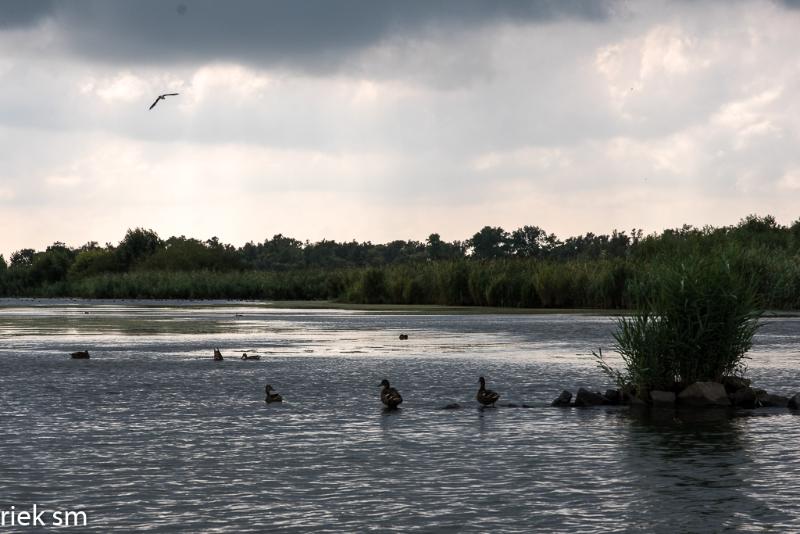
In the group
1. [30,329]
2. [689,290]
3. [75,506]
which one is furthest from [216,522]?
[30,329]

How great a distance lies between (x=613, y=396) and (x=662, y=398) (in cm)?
96

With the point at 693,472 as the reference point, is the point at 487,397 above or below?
above

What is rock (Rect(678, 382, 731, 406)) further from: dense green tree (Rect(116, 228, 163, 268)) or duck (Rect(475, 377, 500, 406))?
dense green tree (Rect(116, 228, 163, 268))

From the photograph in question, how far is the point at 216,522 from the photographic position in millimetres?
12047

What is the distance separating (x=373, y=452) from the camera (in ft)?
53.8

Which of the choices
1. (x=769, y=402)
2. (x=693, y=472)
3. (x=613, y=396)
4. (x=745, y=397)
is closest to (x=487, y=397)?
(x=613, y=396)

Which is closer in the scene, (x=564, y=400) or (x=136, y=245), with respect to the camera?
(x=564, y=400)

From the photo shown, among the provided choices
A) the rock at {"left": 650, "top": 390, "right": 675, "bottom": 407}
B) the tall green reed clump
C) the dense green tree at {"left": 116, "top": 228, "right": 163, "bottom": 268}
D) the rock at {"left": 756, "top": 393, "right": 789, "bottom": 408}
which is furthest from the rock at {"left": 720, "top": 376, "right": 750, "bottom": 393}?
the dense green tree at {"left": 116, "top": 228, "right": 163, "bottom": 268}

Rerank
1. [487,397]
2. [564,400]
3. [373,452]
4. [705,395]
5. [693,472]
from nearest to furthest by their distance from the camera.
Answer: [693,472] → [373,452] → [487,397] → [564,400] → [705,395]

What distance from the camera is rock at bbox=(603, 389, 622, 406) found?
73.9 ft

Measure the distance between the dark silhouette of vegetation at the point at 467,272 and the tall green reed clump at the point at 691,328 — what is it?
0.91 meters

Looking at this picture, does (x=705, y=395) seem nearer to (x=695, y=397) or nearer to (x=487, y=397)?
(x=695, y=397)

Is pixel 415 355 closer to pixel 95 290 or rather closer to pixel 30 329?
pixel 30 329

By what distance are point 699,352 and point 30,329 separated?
3671 centimetres
